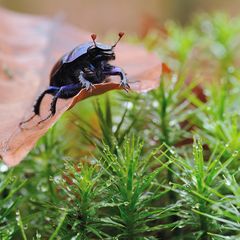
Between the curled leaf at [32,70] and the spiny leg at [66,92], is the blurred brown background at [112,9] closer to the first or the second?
the curled leaf at [32,70]

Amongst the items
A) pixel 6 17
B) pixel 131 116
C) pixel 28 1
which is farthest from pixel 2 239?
pixel 28 1

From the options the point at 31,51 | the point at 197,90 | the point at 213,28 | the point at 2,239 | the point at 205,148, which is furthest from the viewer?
the point at 213,28

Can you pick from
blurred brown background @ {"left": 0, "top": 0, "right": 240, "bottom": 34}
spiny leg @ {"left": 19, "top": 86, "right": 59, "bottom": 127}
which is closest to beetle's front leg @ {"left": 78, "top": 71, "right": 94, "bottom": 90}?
spiny leg @ {"left": 19, "top": 86, "right": 59, "bottom": 127}

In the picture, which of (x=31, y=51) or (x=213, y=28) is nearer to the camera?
(x=31, y=51)

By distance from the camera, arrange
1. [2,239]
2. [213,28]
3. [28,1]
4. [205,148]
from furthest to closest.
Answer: [28,1] → [213,28] → [205,148] → [2,239]

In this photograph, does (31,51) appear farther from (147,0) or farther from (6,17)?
(147,0)

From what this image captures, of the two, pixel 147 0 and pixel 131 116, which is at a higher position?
pixel 147 0
